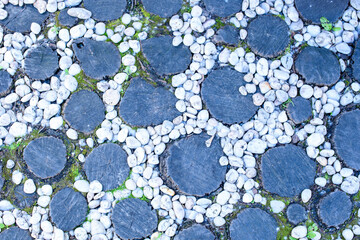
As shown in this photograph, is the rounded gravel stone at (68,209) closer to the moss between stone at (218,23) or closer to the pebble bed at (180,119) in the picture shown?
the pebble bed at (180,119)

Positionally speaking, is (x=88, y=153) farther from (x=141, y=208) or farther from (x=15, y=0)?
(x=15, y=0)

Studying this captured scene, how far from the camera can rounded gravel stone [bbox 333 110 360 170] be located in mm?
1925

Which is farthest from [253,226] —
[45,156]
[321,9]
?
[321,9]

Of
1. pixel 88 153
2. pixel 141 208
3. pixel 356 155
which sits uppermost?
pixel 356 155

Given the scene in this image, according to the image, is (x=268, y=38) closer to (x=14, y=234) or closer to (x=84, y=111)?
(x=84, y=111)

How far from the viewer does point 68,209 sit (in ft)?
6.22

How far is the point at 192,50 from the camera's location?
2.01 metres

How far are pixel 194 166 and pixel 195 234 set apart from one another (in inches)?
14.6

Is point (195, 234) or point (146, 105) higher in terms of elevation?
point (146, 105)

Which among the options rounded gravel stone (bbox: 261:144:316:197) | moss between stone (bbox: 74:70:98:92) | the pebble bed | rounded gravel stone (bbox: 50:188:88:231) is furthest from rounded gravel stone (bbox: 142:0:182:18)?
rounded gravel stone (bbox: 50:188:88:231)

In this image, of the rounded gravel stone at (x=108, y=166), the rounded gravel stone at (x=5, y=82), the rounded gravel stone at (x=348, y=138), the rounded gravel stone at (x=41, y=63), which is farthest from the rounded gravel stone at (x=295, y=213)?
the rounded gravel stone at (x=5, y=82)

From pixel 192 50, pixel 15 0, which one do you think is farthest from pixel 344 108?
pixel 15 0

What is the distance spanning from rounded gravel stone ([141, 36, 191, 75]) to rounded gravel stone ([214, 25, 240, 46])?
0.20 metres

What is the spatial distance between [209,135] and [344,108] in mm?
815
